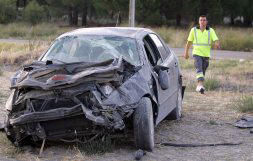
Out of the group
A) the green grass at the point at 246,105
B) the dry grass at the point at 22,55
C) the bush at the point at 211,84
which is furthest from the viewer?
the dry grass at the point at 22,55

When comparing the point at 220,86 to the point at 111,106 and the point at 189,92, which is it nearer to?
the point at 189,92

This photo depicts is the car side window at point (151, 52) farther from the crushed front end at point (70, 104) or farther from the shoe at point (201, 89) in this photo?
the shoe at point (201, 89)

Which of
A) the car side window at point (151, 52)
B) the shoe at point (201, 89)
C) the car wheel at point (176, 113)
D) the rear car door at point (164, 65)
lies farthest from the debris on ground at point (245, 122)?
the shoe at point (201, 89)

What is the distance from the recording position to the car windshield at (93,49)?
6996 mm

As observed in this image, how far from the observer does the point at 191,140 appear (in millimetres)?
7199

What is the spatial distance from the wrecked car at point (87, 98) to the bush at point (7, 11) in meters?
38.7

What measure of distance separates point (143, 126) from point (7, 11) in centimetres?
4129

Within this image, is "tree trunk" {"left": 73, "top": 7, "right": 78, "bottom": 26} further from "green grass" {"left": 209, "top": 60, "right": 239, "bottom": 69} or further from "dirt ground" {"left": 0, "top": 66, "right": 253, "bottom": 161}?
"dirt ground" {"left": 0, "top": 66, "right": 253, "bottom": 161}

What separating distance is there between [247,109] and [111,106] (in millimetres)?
4121

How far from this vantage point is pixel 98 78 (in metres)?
6.04

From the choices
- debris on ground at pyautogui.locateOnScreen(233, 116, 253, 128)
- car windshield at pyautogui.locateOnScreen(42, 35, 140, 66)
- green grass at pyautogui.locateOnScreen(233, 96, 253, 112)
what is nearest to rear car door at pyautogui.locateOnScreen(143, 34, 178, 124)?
car windshield at pyautogui.locateOnScreen(42, 35, 140, 66)

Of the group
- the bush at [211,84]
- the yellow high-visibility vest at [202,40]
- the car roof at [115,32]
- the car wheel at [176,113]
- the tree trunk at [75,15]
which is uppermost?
the car roof at [115,32]

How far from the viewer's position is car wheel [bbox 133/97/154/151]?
20.0ft

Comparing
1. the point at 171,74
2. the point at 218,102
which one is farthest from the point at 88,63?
the point at 218,102
